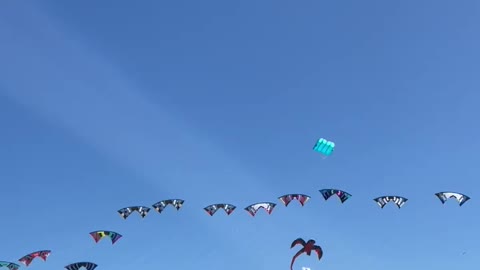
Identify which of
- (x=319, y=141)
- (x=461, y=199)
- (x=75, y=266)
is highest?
(x=319, y=141)

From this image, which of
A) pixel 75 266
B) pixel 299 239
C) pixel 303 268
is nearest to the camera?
pixel 75 266

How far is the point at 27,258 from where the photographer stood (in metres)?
42.4

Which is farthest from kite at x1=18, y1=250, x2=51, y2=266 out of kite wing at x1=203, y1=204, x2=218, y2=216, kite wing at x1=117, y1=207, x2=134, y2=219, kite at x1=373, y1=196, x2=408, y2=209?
kite at x1=373, y1=196, x2=408, y2=209

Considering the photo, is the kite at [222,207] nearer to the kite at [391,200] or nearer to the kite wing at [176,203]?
the kite wing at [176,203]

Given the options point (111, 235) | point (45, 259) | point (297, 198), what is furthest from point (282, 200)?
point (45, 259)

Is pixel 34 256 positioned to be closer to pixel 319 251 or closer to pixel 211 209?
pixel 211 209

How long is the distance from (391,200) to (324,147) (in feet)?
24.5

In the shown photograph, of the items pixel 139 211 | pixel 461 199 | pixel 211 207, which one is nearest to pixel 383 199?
pixel 461 199

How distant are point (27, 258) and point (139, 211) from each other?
30.9ft

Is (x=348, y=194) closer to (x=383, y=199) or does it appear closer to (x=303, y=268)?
(x=383, y=199)

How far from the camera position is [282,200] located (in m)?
44.6

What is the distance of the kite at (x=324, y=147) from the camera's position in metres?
41.5

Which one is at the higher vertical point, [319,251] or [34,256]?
[319,251]

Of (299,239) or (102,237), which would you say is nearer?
(102,237)
